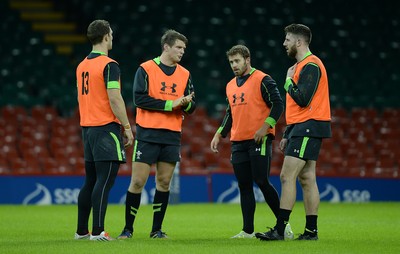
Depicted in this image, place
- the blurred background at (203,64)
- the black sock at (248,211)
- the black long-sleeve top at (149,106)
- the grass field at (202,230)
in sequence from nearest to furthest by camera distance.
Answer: the grass field at (202,230), the black long-sleeve top at (149,106), the black sock at (248,211), the blurred background at (203,64)

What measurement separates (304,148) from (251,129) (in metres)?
0.92

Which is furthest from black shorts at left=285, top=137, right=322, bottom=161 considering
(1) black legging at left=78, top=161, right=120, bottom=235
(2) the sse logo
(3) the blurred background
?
(2) the sse logo

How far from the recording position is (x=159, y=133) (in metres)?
9.19

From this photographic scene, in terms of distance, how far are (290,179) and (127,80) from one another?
14.6m

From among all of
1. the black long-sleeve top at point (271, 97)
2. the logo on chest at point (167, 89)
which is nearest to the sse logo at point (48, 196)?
the logo on chest at point (167, 89)

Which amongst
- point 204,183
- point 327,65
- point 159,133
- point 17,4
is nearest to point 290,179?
point 159,133

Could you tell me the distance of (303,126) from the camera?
8703 millimetres

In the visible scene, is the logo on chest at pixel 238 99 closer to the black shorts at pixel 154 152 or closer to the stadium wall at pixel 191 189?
the black shorts at pixel 154 152

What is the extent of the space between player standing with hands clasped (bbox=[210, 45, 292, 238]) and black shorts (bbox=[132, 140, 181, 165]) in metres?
0.74

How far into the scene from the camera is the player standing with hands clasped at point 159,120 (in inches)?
360

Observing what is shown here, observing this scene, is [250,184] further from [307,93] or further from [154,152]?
[307,93]

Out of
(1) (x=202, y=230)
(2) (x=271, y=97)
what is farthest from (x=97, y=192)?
(1) (x=202, y=230)

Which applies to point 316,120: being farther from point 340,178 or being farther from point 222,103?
point 222,103

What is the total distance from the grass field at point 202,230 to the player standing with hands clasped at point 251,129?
65 cm
